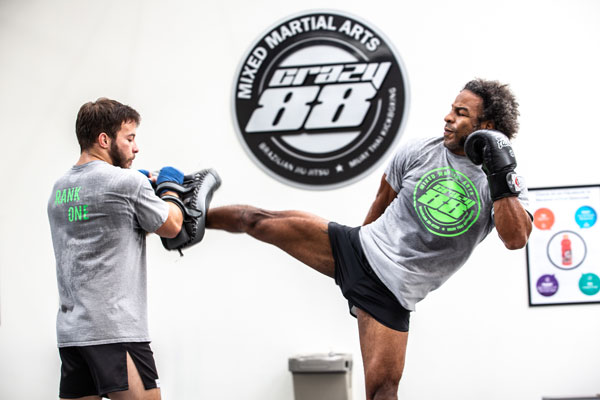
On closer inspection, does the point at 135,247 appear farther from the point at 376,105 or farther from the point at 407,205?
the point at 376,105

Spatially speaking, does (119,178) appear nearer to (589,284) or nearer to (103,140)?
(103,140)

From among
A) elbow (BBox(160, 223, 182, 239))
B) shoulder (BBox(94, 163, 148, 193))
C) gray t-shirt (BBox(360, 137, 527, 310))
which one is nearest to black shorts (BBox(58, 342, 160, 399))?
elbow (BBox(160, 223, 182, 239))

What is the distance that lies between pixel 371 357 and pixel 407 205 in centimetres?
67

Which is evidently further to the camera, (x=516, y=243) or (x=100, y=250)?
(x=516, y=243)

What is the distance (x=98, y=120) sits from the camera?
8.07 feet

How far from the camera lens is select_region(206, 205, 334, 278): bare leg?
2.80 meters

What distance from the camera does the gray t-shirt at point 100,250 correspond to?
7.64 ft

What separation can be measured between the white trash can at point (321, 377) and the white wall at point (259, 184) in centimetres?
25

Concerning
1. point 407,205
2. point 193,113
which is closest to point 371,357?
point 407,205

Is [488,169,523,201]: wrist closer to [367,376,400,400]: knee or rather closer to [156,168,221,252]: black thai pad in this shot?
[367,376,400,400]: knee

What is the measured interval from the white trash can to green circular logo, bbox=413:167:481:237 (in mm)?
1522

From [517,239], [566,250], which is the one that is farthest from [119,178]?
[566,250]

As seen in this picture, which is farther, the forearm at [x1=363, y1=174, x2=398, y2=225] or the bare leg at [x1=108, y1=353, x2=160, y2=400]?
the forearm at [x1=363, y1=174, x2=398, y2=225]

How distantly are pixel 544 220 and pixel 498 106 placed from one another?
1.60 meters
